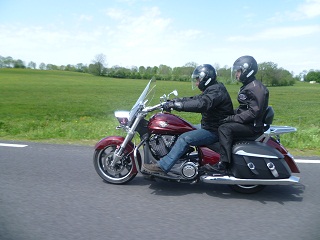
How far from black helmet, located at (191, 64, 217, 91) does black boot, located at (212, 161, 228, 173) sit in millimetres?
1037

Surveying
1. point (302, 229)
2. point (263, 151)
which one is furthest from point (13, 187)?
point (302, 229)

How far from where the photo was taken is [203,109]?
4609mm

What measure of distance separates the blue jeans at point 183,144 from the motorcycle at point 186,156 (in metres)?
0.14

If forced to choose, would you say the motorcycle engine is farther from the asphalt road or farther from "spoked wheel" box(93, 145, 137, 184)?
the asphalt road

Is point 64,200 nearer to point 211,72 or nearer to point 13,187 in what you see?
point 13,187

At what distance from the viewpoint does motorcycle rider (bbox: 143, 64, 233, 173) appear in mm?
4598

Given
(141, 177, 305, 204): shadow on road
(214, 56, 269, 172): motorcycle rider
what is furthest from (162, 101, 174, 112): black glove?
(141, 177, 305, 204): shadow on road

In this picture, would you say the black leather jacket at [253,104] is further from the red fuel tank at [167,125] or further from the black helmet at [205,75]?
the red fuel tank at [167,125]

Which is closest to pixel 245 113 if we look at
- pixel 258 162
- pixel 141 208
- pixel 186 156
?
pixel 258 162

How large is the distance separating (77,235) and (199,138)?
1991 mm

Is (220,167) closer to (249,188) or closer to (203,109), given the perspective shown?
(249,188)

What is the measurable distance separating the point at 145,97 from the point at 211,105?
1.03 m

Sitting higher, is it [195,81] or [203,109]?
[195,81]

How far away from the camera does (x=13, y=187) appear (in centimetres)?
491
